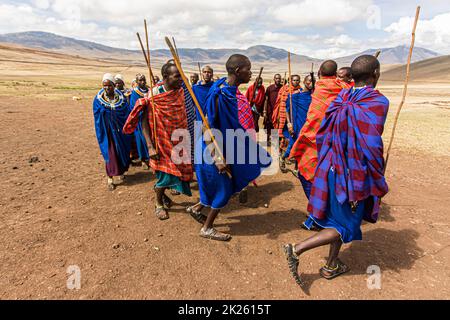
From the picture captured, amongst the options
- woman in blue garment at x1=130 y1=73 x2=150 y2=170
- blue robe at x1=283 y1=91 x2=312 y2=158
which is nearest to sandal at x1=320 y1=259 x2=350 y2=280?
blue robe at x1=283 y1=91 x2=312 y2=158

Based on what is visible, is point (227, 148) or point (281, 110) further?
point (281, 110)

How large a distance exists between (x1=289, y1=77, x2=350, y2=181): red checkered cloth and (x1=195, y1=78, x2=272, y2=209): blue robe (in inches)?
21.9

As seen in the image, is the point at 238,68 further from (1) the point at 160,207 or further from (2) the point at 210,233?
(1) the point at 160,207

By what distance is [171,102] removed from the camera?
4.47 meters

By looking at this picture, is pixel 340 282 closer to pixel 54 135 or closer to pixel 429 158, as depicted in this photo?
pixel 429 158

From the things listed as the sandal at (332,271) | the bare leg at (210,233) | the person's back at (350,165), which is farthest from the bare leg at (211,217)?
the sandal at (332,271)

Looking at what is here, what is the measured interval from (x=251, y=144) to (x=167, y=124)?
1.38 m

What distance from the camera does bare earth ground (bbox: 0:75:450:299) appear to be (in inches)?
125

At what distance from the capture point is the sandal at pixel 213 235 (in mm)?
4043

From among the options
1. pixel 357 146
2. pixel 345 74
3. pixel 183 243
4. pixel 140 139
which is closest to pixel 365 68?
pixel 357 146

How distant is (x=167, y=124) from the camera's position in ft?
14.8

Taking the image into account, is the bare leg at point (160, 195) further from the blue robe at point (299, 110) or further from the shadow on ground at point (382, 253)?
the blue robe at point (299, 110)

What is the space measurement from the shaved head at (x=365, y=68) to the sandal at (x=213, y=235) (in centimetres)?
244

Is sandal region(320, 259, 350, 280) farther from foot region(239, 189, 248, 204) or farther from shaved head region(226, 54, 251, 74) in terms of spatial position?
shaved head region(226, 54, 251, 74)
